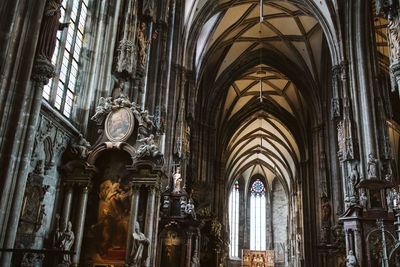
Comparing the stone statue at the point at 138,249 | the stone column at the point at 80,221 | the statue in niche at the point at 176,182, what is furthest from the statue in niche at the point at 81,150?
the statue in niche at the point at 176,182

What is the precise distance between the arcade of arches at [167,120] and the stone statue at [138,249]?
0.03m

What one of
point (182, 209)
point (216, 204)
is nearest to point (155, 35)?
point (182, 209)

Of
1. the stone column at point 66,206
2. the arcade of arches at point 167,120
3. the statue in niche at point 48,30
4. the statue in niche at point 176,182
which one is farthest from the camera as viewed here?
the statue in niche at point 176,182

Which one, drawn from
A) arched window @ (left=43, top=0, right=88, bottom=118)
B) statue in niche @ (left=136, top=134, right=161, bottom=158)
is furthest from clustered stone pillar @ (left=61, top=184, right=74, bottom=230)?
arched window @ (left=43, top=0, right=88, bottom=118)

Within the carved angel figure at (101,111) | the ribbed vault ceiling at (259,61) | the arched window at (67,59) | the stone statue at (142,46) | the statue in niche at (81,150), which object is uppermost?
the ribbed vault ceiling at (259,61)

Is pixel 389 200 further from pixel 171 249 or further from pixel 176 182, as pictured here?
pixel 171 249

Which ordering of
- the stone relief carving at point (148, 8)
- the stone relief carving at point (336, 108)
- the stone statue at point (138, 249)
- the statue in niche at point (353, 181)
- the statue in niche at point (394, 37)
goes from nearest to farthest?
1. the statue in niche at point (394, 37)
2. the stone statue at point (138, 249)
3. the stone relief carving at point (148, 8)
4. the statue in niche at point (353, 181)
5. the stone relief carving at point (336, 108)

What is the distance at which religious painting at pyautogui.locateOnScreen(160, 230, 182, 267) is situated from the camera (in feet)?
58.1

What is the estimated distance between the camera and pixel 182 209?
17875 millimetres

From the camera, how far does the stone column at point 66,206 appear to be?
1074 centimetres

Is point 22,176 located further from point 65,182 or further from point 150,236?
point 150,236

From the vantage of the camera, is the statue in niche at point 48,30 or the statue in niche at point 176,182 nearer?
the statue in niche at point 48,30

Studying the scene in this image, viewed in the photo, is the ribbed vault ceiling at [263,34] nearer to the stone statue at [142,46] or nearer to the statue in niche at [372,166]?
the statue in niche at [372,166]

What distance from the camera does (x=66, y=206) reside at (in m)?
10.9
